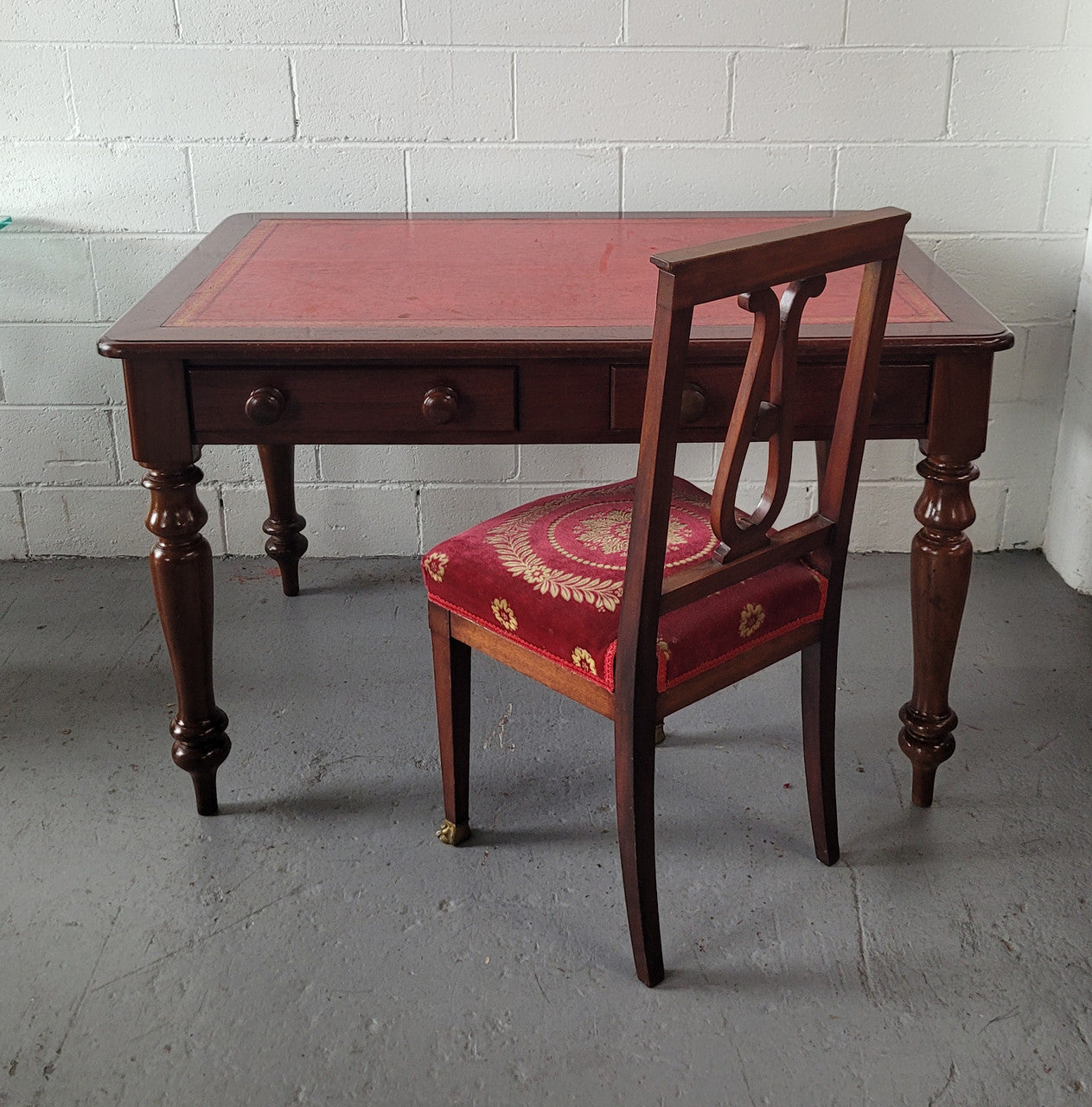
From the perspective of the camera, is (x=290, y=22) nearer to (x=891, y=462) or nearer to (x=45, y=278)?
(x=45, y=278)

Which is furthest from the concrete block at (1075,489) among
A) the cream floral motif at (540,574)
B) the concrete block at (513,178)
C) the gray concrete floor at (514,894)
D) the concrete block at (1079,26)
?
the cream floral motif at (540,574)

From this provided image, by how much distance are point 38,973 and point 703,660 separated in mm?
1005

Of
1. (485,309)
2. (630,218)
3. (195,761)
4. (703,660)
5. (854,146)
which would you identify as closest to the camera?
(703,660)

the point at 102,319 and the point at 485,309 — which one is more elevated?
the point at 485,309

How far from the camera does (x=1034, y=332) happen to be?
2.74 metres

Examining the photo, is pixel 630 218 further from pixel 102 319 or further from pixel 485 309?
pixel 102 319

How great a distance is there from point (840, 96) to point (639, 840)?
1677 millimetres

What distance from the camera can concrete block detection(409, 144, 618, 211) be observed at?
2.59m

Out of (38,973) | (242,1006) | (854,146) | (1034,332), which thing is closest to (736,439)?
(242,1006)

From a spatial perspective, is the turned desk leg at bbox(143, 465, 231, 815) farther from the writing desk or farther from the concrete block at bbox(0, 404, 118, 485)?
the concrete block at bbox(0, 404, 118, 485)

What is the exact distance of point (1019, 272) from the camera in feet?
8.85

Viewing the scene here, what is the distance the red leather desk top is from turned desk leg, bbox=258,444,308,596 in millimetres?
493

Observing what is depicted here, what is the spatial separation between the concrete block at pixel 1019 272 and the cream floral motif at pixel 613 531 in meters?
1.26

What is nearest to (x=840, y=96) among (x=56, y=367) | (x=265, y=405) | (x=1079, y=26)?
(x=1079, y=26)
